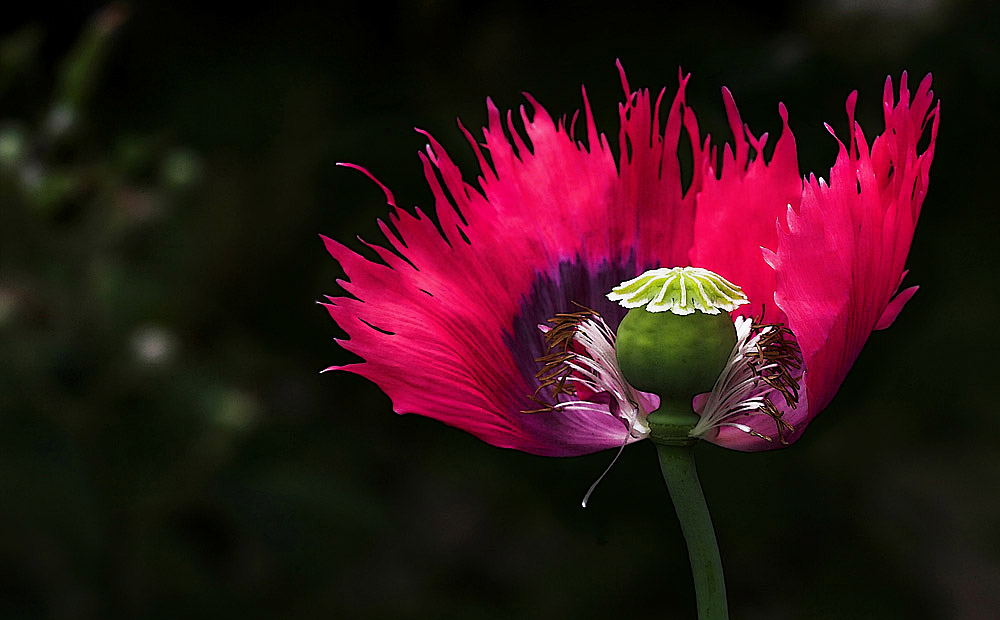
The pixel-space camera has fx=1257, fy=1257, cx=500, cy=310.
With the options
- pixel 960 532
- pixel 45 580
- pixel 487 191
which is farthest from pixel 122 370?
pixel 960 532

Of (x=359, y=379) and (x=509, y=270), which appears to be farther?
(x=359, y=379)

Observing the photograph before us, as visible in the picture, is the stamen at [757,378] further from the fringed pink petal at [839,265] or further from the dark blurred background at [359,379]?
the dark blurred background at [359,379]

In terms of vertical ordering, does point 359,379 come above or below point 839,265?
below

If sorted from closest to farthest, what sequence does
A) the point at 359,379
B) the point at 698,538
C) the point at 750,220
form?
1. the point at 698,538
2. the point at 750,220
3. the point at 359,379

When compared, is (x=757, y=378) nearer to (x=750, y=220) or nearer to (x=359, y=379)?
(x=750, y=220)

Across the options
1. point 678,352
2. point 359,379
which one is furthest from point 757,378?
point 359,379

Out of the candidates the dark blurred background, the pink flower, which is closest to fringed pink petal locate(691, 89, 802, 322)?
the pink flower

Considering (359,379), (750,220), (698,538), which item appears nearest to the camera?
(698,538)
